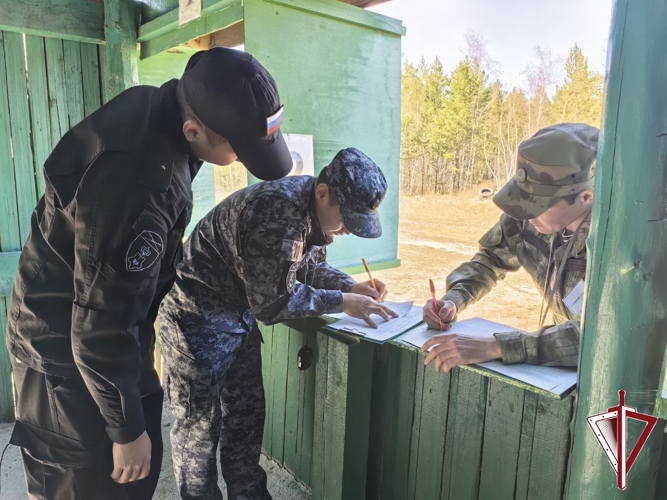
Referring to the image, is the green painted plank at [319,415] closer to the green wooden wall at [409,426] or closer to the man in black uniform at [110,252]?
the green wooden wall at [409,426]

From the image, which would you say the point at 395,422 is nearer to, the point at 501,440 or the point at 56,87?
the point at 501,440

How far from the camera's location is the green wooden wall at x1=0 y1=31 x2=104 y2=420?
9.61 feet

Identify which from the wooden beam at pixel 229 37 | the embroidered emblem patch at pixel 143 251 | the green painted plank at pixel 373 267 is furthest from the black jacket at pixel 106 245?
the wooden beam at pixel 229 37

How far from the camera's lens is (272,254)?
1.63 metres

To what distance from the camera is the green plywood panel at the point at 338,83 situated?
234 cm

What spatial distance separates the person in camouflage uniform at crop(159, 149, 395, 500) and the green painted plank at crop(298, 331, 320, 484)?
0.83ft

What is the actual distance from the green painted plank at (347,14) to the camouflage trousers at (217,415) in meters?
1.64

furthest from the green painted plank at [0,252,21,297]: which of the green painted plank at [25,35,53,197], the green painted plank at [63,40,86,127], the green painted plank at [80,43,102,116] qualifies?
the green painted plank at [80,43,102,116]

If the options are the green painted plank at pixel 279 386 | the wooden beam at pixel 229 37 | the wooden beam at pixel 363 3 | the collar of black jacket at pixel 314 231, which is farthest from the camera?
the wooden beam at pixel 229 37

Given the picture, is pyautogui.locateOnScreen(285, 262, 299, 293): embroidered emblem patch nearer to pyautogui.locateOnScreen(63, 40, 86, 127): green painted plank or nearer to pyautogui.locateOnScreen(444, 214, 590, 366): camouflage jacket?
pyautogui.locateOnScreen(444, 214, 590, 366): camouflage jacket

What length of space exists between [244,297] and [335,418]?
62 centimetres

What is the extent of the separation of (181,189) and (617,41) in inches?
40.9

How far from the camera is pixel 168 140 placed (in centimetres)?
118

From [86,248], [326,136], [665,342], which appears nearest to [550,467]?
[665,342]
